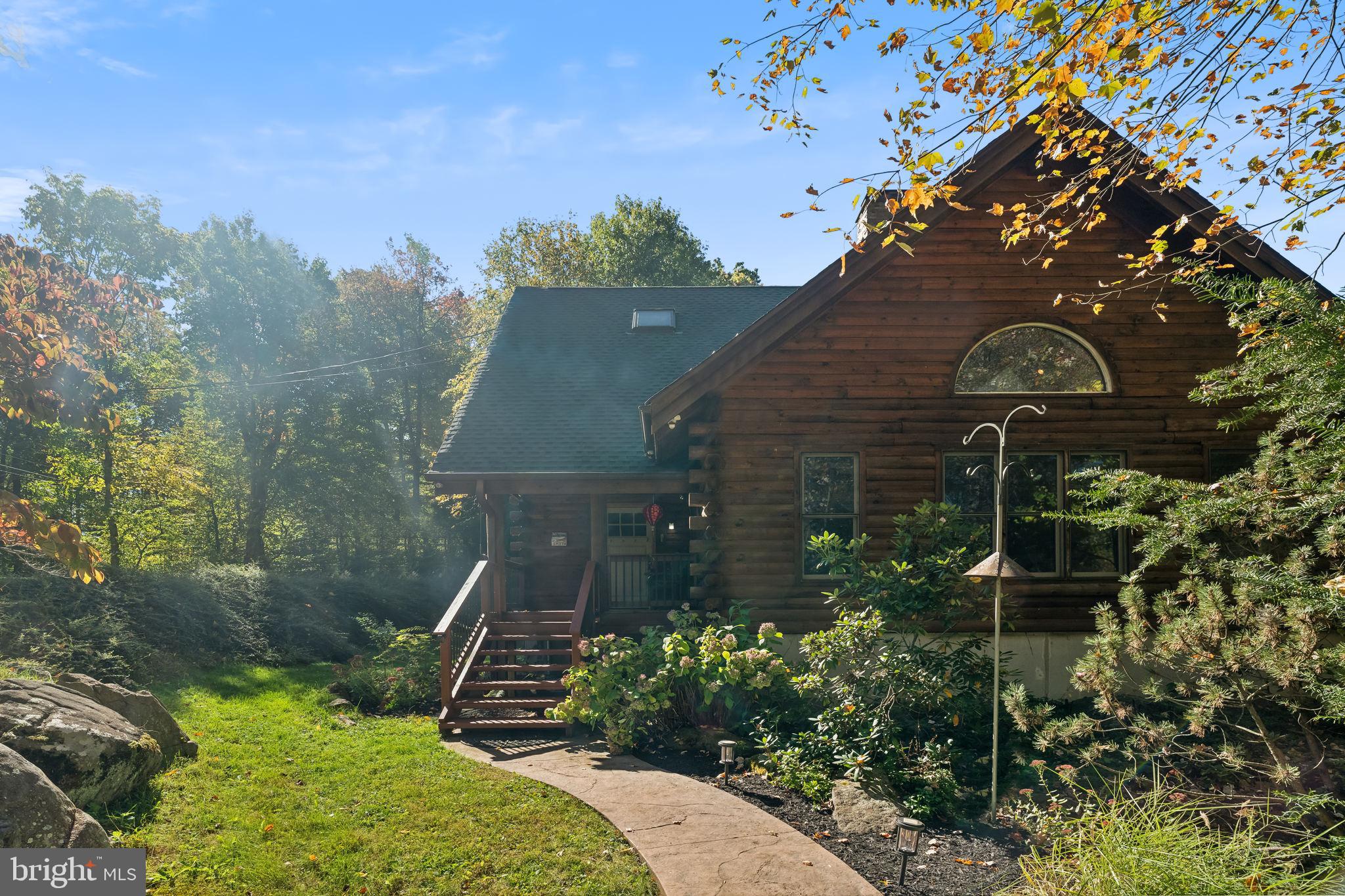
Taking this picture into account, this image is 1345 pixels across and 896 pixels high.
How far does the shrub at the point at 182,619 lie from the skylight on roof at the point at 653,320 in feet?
27.5

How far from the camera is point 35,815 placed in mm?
4910

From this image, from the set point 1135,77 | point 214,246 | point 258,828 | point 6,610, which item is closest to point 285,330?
point 214,246

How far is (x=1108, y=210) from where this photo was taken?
978 cm

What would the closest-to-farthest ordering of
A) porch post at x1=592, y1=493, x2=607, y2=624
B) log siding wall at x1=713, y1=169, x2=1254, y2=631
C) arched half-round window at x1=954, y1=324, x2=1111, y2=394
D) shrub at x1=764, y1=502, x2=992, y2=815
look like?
shrub at x1=764, y1=502, x2=992, y2=815 → log siding wall at x1=713, y1=169, x2=1254, y2=631 → arched half-round window at x1=954, y1=324, x2=1111, y2=394 → porch post at x1=592, y1=493, x2=607, y2=624

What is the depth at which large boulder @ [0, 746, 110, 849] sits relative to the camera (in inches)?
189

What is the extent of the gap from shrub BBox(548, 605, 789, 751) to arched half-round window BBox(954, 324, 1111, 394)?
160 inches

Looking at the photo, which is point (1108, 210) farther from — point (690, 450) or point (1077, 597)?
point (690, 450)

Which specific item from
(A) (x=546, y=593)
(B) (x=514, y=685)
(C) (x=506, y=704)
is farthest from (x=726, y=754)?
(A) (x=546, y=593)

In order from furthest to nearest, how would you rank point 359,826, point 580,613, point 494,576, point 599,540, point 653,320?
point 653,320 < point 599,540 < point 494,576 < point 580,613 < point 359,826

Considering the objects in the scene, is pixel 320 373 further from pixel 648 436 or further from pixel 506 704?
pixel 506 704

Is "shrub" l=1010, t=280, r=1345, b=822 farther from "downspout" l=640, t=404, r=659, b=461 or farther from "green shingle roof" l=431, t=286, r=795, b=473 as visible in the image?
"green shingle roof" l=431, t=286, r=795, b=473

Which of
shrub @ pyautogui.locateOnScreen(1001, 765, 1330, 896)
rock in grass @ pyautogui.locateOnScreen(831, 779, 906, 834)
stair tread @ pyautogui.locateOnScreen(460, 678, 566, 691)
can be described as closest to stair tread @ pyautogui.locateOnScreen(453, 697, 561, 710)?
stair tread @ pyautogui.locateOnScreen(460, 678, 566, 691)

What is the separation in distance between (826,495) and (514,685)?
434 centimetres

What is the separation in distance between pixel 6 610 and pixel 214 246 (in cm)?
2028
